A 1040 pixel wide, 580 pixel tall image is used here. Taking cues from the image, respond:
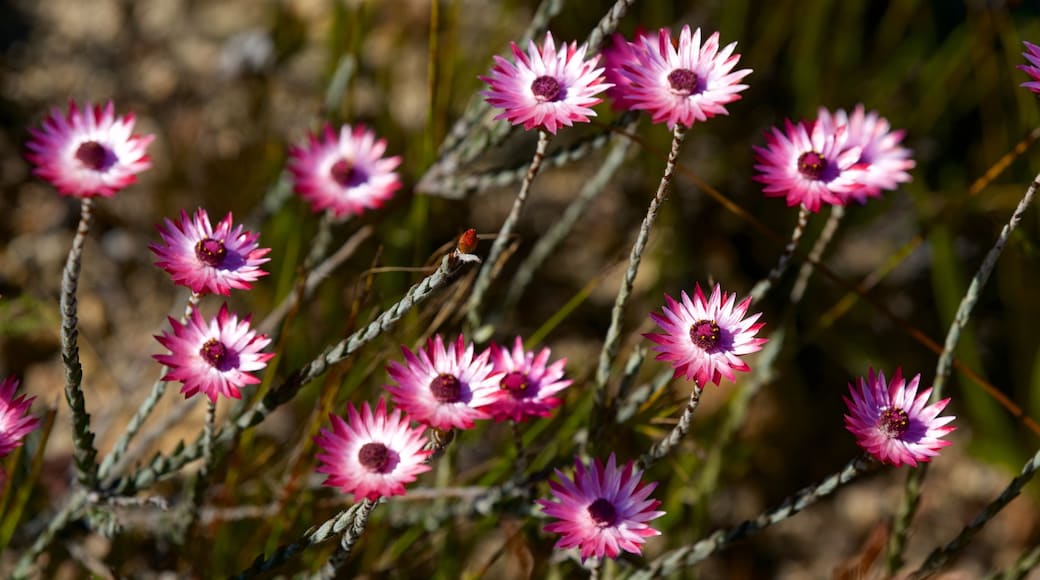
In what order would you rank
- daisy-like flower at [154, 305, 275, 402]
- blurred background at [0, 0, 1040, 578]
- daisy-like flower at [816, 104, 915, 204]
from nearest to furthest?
1. daisy-like flower at [154, 305, 275, 402]
2. daisy-like flower at [816, 104, 915, 204]
3. blurred background at [0, 0, 1040, 578]

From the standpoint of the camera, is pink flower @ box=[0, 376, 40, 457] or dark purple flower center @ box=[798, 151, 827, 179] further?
dark purple flower center @ box=[798, 151, 827, 179]

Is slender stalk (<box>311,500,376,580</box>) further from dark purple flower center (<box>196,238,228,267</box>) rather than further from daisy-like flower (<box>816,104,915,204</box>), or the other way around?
daisy-like flower (<box>816,104,915,204</box>)

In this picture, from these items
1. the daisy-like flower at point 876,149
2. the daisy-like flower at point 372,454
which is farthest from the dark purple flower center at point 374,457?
the daisy-like flower at point 876,149

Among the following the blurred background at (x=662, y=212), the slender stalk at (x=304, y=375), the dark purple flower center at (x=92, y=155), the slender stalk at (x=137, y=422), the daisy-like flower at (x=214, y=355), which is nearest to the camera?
the slender stalk at (x=304, y=375)

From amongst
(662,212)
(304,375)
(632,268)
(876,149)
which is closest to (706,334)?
(632,268)

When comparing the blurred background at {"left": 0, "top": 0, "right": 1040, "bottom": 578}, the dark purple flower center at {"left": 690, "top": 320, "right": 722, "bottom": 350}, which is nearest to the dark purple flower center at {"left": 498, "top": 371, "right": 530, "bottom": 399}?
the dark purple flower center at {"left": 690, "top": 320, "right": 722, "bottom": 350}

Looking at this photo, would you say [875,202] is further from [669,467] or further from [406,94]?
[406,94]

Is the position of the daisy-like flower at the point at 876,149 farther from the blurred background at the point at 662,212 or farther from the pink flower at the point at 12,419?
the pink flower at the point at 12,419
